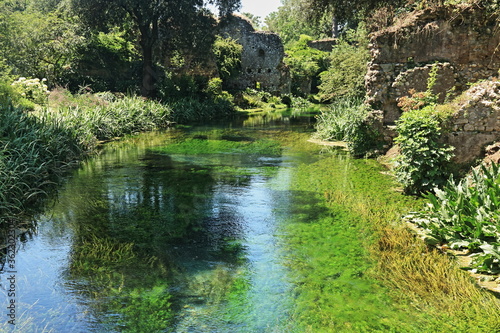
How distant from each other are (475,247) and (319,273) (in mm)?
1972

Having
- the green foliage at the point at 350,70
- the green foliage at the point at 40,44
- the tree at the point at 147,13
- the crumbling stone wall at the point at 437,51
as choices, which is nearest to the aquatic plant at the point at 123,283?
the crumbling stone wall at the point at 437,51

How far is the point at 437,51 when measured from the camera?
392 inches

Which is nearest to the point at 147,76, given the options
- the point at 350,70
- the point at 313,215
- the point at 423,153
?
the point at 350,70

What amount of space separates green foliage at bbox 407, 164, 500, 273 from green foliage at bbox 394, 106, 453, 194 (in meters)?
1.12

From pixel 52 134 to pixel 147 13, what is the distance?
1254 cm

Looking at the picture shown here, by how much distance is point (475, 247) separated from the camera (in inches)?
205

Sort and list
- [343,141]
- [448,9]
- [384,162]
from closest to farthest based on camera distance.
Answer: [448,9] → [384,162] → [343,141]

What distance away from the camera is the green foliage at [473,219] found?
4820mm

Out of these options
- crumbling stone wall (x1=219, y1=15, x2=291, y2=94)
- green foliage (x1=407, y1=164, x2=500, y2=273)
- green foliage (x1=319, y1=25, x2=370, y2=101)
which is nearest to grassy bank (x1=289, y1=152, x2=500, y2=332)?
green foliage (x1=407, y1=164, x2=500, y2=273)

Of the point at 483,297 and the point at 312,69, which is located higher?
the point at 312,69

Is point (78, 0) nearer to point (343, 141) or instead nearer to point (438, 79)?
point (343, 141)

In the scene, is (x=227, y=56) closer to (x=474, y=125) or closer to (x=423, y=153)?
(x=474, y=125)

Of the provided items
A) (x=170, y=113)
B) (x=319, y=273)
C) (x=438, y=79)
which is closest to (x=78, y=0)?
(x=170, y=113)

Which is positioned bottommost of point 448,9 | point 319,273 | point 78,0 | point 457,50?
point 319,273
